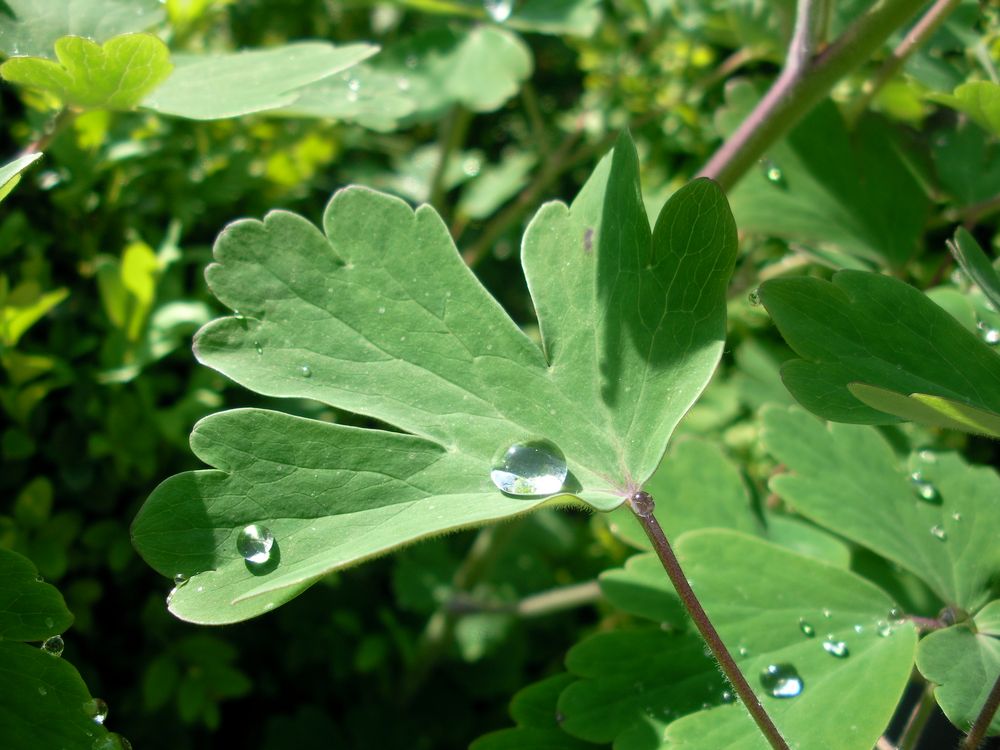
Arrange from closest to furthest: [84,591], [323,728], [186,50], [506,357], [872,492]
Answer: [506,357], [872,492], [84,591], [323,728], [186,50]

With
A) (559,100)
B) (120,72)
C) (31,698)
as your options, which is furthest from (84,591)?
(559,100)

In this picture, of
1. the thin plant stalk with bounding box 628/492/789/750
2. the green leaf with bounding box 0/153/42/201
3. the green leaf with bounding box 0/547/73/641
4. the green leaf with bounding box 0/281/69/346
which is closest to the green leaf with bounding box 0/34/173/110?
the green leaf with bounding box 0/153/42/201

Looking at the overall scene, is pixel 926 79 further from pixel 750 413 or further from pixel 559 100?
pixel 559 100

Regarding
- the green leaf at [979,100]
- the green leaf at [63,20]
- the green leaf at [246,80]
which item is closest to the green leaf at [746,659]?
the green leaf at [979,100]

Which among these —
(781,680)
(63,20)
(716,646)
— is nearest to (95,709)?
(716,646)

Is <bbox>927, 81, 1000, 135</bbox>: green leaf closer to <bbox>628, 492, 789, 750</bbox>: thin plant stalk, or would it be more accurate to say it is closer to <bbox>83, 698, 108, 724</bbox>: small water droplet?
<bbox>628, 492, 789, 750</bbox>: thin plant stalk

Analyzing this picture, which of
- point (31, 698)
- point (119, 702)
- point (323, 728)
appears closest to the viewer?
point (31, 698)
